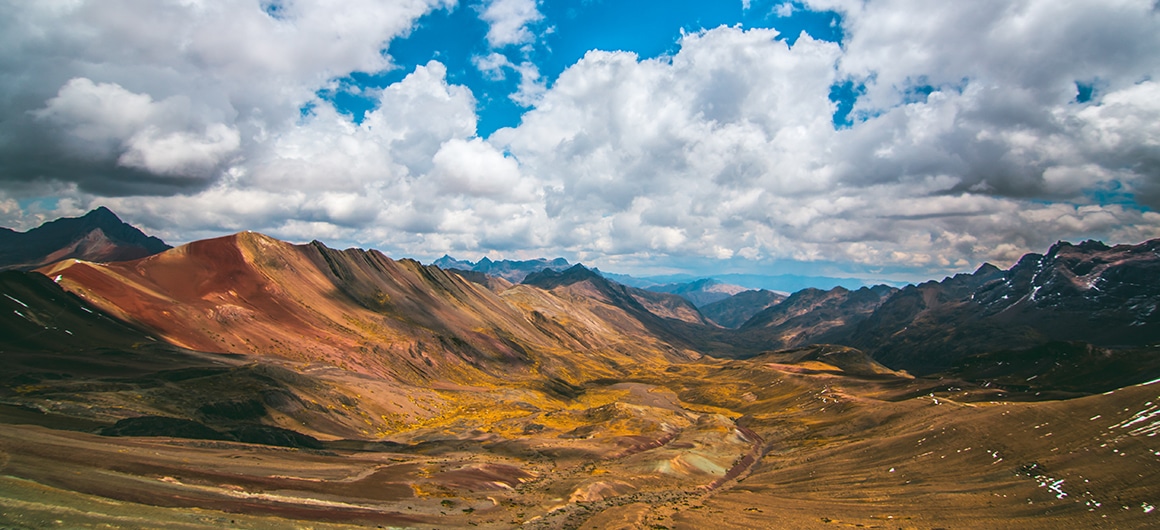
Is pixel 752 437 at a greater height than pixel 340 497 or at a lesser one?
lesser

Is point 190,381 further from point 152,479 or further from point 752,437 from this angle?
point 752,437

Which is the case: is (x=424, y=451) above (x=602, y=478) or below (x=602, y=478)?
above

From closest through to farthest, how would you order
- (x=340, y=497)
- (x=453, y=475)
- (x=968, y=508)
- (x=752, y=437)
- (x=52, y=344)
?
1. (x=340, y=497)
2. (x=968, y=508)
3. (x=453, y=475)
4. (x=52, y=344)
5. (x=752, y=437)

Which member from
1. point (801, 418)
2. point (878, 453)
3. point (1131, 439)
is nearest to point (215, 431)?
point (878, 453)

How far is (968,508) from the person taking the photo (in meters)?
73.7

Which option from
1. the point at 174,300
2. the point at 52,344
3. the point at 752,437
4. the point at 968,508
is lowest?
the point at 752,437

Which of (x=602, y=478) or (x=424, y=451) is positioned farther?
(x=424, y=451)

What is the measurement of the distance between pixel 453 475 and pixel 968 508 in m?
71.5

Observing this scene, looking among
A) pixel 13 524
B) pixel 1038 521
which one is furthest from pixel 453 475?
pixel 1038 521

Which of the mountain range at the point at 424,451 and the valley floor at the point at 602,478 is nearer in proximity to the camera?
the valley floor at the point at 602,478

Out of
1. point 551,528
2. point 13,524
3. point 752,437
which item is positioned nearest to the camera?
point 13,524

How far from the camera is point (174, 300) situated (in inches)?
7106

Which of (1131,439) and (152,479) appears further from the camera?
(1131,439)

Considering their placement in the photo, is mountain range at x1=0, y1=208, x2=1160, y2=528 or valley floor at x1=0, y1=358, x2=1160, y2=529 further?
mountain range at x1=0, y1=208, x2=1160, y2=528
